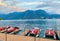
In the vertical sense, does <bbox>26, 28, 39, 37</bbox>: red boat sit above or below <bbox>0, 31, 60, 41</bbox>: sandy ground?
above

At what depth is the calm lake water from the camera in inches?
80.7

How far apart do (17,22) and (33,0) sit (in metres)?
0.39

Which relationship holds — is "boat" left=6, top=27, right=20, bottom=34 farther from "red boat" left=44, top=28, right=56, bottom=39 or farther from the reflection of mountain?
"red boat" left=44, top=28, right=56, bottom=39

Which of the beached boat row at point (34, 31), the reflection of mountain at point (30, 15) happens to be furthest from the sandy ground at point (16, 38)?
the reflection of mountain at point (30, 15)

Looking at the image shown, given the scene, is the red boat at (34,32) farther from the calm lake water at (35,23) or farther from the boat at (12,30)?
the boat at (12,30)

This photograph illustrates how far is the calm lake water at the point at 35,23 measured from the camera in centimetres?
205

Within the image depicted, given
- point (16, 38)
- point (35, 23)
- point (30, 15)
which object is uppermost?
point (30, 15)

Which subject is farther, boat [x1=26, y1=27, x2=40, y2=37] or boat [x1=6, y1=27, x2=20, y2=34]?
boat [x1=6, y1=27, x2=20, y2=34]

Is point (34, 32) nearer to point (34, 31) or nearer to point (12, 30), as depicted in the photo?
Answer: point (34, 31)

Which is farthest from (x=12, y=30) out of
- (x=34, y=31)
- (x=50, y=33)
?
(x=50, y=33)

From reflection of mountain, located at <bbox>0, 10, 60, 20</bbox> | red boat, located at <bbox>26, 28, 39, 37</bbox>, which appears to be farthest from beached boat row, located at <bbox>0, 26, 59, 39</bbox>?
reflection of mountain, located at <bbox>0, 10, 60, 20</bbox>

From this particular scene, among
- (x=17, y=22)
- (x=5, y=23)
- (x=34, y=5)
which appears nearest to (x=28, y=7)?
(x=34, y=5)

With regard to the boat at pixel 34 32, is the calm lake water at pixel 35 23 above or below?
above

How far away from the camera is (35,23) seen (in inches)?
84.1
